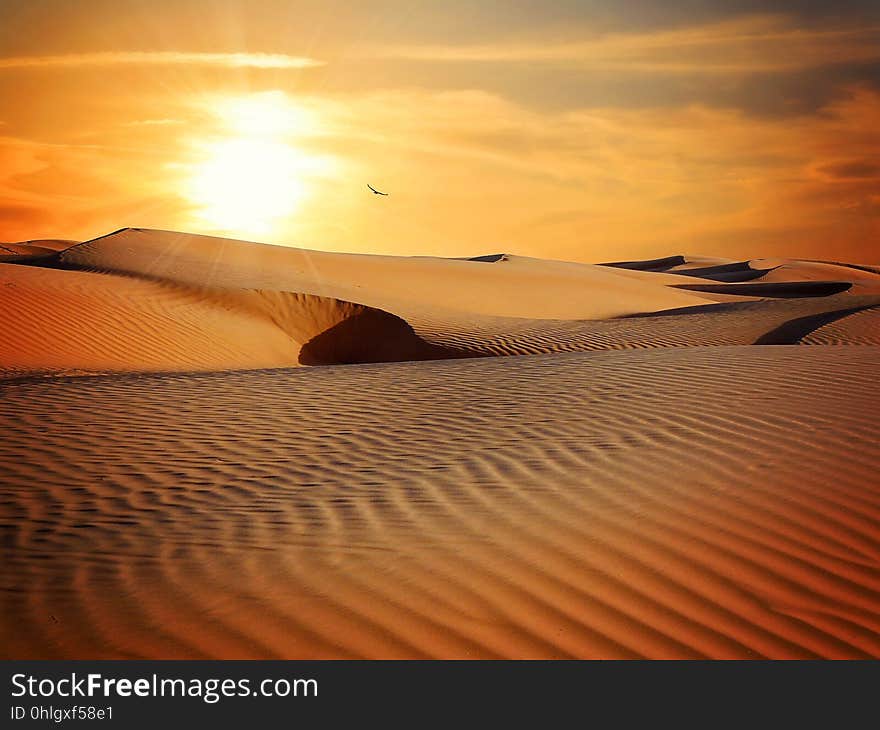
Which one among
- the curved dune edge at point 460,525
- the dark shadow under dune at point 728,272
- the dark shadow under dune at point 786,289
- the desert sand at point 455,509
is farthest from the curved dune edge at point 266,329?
the dark shadow under dune at point 728,272

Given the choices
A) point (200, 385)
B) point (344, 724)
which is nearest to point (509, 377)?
point (200, 385)

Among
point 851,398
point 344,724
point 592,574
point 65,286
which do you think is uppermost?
point 65,286

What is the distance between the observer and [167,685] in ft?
10.6

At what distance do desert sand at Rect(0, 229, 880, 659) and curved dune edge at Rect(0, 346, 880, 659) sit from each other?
0.7 inches

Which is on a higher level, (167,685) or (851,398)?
(851,398)

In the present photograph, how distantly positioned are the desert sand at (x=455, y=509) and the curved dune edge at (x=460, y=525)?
0.06 ft

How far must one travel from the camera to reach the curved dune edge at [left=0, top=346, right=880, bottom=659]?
362cm

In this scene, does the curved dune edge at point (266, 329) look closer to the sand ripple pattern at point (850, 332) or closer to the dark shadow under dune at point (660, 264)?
the sand ripple pattern at point (850, 332)

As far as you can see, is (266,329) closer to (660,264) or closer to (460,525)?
(460,525)

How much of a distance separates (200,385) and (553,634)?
685 cm

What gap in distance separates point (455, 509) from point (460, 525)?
278 millimetres

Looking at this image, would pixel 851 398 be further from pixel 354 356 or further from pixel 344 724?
pixel 354 356

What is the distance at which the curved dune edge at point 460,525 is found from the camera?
3621mm

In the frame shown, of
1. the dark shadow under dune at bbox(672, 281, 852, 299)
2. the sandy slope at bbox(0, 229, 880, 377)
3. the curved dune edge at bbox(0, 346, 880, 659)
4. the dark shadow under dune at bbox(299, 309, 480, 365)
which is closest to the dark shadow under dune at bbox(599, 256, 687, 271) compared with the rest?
the dark shadow under dune at bbox(672, 281, 852, 299)
